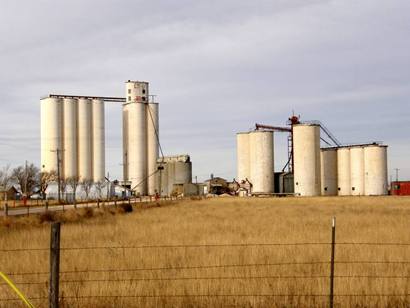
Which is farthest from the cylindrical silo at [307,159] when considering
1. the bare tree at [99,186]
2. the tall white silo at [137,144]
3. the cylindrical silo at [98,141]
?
the cylindrical silo at [98,141]

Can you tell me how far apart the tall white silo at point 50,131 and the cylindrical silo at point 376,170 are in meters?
51.5

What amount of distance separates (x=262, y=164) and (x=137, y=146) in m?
22.0

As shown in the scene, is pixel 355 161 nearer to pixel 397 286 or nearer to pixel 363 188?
pixel 363 188

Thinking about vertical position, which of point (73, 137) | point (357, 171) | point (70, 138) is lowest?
point (357, 171)

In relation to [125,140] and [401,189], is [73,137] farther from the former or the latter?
[401,189]

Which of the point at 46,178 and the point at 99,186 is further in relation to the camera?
the point at 46,178

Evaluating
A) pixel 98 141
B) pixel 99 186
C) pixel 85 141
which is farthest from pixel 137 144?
pixel 99 186

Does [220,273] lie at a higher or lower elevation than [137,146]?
lower

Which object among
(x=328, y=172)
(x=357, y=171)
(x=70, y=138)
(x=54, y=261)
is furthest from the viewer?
(x=328, y=172)

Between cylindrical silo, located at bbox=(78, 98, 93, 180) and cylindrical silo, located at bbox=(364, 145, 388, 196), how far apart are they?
46.8 m

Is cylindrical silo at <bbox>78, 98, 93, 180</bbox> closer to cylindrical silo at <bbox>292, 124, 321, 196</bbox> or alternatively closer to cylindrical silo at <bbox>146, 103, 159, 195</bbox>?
cylindrical silo at <bbox>146, 103, 159, 195</bbox>

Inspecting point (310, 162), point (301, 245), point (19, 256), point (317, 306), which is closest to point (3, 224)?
point (19, 256)

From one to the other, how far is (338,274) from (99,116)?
312 feet

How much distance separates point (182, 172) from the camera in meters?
108
